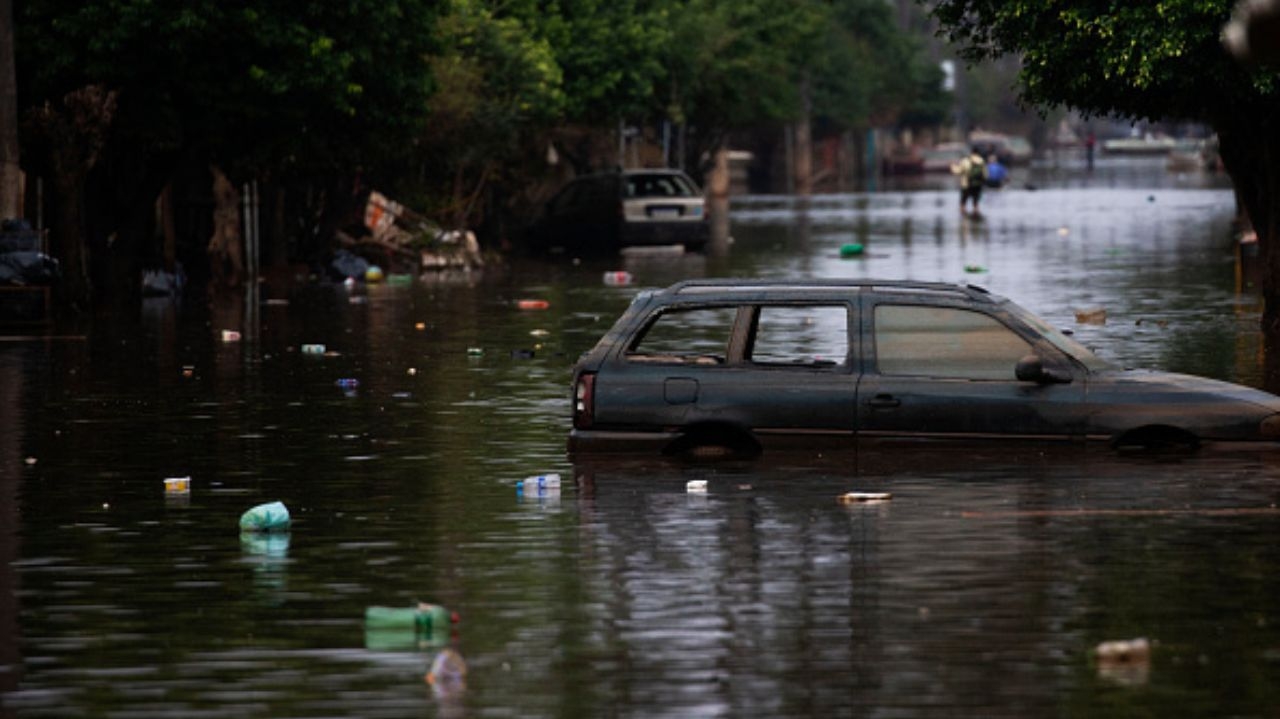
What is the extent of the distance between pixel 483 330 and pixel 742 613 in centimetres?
1870

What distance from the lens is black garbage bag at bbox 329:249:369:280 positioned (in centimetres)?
4203

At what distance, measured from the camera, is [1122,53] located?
2323cm

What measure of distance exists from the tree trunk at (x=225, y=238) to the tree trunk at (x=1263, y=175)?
17.9 metres

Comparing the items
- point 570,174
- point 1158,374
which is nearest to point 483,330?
point 1158,374

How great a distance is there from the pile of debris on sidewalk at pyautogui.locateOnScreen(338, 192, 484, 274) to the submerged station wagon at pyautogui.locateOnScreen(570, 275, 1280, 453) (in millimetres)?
29786

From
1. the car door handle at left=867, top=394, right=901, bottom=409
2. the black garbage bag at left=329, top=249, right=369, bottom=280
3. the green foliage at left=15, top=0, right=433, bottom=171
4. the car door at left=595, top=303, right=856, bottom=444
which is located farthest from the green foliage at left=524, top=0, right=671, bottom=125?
the car door handle at left=867, top=394, right=901, bottom=409

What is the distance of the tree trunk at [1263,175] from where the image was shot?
996 inches

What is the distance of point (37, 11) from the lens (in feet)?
107

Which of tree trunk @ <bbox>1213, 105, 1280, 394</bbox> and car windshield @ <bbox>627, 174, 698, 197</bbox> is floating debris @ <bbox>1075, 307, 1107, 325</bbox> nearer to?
tree trunk @ <bbox>1213, 105, 1280, 394</bbox>

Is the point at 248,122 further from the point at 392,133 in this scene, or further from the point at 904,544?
the point at 904,544

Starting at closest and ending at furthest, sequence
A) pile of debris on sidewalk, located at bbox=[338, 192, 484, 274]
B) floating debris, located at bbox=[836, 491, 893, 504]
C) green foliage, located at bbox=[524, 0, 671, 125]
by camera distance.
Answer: floating debris, located at bbox=[836, 491, 893, 504], pile of debris on sidewalk, located at bbox=[338, 192, 484, 274], green foliage, located at bbox=[524, 0, 671, 125]

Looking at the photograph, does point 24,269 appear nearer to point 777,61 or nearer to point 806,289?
point 806,289

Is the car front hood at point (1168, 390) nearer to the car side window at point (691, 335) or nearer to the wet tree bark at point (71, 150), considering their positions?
the car side window at point (691, 335)

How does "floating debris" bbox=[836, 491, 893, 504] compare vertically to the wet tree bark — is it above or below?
below
